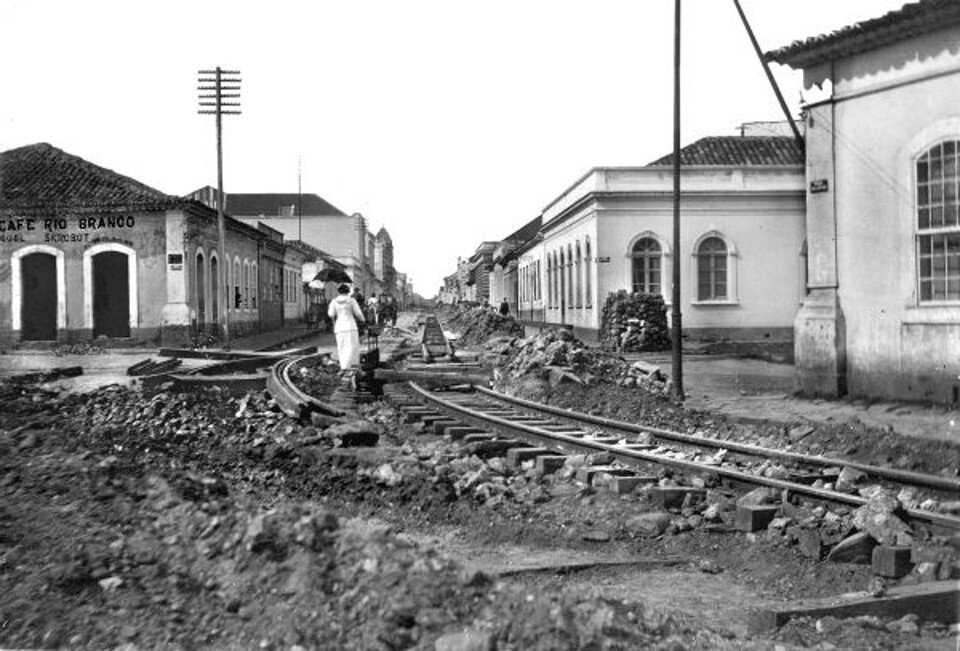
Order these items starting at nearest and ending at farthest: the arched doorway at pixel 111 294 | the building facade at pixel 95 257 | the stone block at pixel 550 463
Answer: the stone block at pixel 550 463 → the building facade at pixel 95 257 → the arched doorway at pixel 111 294

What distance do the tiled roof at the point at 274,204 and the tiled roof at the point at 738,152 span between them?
218 feet

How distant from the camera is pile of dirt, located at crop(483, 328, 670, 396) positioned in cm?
1498

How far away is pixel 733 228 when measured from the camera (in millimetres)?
30016

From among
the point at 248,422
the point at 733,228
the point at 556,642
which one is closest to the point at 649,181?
the point at 733,228

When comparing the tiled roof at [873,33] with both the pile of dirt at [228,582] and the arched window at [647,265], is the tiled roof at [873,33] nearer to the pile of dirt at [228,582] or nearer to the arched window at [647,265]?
the pile of dirt at [228,582]

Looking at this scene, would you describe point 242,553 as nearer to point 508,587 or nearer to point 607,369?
point 508,587

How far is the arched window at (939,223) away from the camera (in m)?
11.0

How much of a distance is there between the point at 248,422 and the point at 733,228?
75.2 ft

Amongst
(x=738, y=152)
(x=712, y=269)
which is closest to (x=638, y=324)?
(x=712, y=269)

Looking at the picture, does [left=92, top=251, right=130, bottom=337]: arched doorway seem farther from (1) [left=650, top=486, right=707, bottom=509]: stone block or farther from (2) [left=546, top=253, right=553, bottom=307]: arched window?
(1) [left=650, top=486, right=707, bottom=509]: stone block

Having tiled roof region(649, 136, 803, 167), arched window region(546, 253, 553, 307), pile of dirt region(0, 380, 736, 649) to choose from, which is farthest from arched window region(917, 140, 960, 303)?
arched window region(546, 253, 553, 307)

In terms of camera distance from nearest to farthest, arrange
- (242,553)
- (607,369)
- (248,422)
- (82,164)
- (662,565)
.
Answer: (242,553) → (662,565) → (248,422) → (607,369) → (82,164)

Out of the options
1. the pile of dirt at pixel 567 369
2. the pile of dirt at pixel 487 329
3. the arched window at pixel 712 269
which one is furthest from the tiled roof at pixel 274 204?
the pile of dirt at pixel 567 369

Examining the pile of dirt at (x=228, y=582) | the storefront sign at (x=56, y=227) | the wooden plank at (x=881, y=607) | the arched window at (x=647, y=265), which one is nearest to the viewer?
the pile of dirt at (x=228, y=582)
